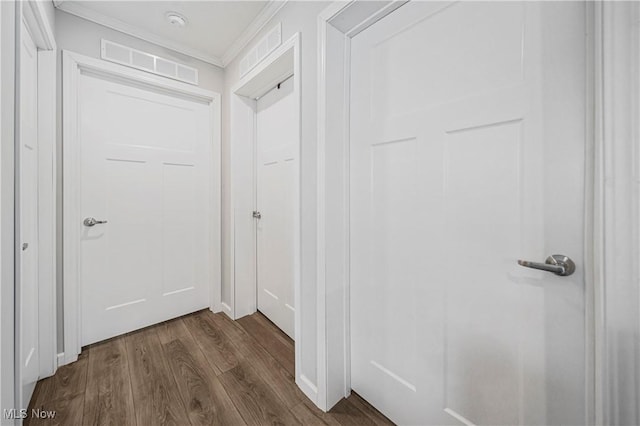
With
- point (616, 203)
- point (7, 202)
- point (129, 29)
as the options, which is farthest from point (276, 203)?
point (616, 203)

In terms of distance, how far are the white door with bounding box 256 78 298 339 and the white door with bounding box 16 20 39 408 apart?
1.37 meters

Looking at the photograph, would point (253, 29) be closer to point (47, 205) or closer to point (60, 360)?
point (47, 205)

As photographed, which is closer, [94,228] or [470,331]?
[470,331]

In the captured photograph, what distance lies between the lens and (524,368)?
865 mm

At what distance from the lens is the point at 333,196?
4.45 feet

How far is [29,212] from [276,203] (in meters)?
1.42

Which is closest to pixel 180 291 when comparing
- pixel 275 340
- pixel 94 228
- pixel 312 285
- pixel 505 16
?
pixel 94 228

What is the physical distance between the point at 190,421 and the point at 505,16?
2.16 metres

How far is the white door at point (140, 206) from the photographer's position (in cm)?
187

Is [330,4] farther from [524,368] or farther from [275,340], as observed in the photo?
[275,340]

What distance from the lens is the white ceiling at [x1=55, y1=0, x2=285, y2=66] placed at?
1674 mm

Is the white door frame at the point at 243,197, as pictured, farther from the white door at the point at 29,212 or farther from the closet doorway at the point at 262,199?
the white door at the point at 29,212

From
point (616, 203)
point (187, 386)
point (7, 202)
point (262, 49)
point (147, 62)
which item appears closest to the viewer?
point (616, 203)

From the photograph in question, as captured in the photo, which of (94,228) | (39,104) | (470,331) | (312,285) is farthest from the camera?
(94,228)
